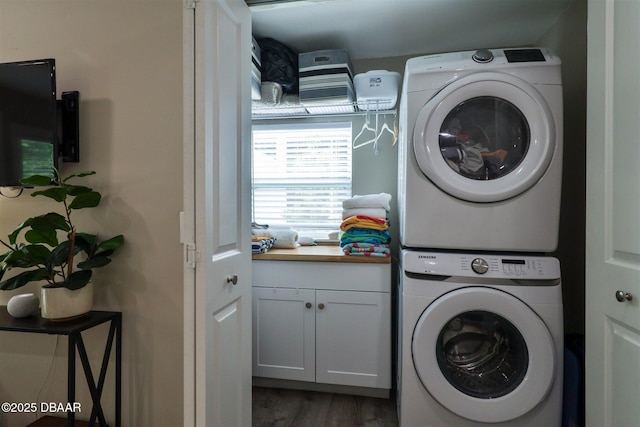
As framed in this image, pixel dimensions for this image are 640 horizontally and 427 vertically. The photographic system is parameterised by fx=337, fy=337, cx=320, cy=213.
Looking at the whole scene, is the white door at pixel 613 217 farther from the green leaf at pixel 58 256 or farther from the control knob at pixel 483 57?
the green leaf at pixel 58 256

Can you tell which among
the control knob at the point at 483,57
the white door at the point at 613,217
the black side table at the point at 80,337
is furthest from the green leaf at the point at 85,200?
the white door at the point at 613,217

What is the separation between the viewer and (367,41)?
2242 mm

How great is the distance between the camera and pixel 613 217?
1100 mm

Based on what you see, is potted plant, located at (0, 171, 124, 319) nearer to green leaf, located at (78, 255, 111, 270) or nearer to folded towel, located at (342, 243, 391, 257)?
green leaf, located at (78, 255, 111, 270)

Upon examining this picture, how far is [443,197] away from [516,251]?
1.33ft

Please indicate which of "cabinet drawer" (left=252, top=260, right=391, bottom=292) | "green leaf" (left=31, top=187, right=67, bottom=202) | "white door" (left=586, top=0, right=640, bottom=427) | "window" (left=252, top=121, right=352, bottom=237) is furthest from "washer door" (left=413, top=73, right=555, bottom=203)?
"green leaf" (left=31, top=187, right=67, bottom=202)

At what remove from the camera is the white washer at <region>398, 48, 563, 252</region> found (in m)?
1.44

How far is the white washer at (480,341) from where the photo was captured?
1.40 meters

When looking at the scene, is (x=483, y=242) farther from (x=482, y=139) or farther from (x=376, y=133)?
(x=376, y=133)

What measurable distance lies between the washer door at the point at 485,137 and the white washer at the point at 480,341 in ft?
1.10

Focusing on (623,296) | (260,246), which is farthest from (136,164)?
(623,296)

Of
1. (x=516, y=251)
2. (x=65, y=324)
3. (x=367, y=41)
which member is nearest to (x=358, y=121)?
(x=367, y=41)

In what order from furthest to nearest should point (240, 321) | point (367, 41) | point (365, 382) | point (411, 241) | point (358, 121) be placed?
point (358, 121), point (367, 41), point (365, 382), point (411, 241), point (240, 321)

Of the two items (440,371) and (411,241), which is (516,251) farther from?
(440,371)
